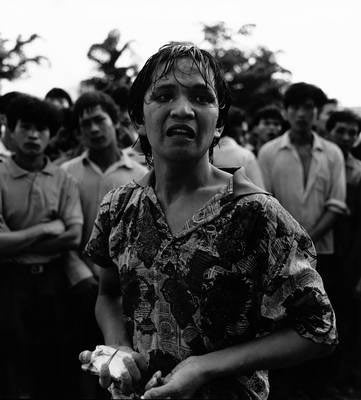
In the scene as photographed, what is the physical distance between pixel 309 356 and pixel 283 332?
0.26 feet

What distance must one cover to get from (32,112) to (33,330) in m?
1.31

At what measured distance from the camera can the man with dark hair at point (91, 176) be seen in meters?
3.86

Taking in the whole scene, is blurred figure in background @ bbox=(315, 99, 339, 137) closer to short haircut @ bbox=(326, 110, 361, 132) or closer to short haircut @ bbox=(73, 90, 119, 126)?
short haircut @ bbox=(326, 110, 361, 132)

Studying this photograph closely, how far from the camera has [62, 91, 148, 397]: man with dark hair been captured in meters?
3.86

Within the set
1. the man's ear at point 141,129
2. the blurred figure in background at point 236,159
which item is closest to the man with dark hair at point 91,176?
the blurred figure in background at point 236,159

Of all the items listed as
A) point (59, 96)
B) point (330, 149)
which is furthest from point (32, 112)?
point (330, 149)

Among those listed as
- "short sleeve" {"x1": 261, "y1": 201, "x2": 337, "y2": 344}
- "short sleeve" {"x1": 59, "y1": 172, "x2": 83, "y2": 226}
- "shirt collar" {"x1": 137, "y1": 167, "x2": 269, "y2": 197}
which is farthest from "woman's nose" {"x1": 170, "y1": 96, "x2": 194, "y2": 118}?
"short sleeve" {"x1": 59, "y1": 172, "x2": 83, "y2": 226}

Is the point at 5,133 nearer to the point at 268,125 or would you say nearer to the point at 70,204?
the point at 70,204

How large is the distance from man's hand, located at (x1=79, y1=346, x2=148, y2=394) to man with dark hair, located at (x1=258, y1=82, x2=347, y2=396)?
3.21m

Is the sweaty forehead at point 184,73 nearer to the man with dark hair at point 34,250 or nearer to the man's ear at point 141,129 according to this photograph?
the man's ear at point 141,129

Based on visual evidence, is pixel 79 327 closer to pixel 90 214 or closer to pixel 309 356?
pixel 90 214

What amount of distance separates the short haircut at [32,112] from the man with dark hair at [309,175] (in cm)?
173

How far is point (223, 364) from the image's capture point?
4.72 ft

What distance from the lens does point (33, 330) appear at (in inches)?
149
